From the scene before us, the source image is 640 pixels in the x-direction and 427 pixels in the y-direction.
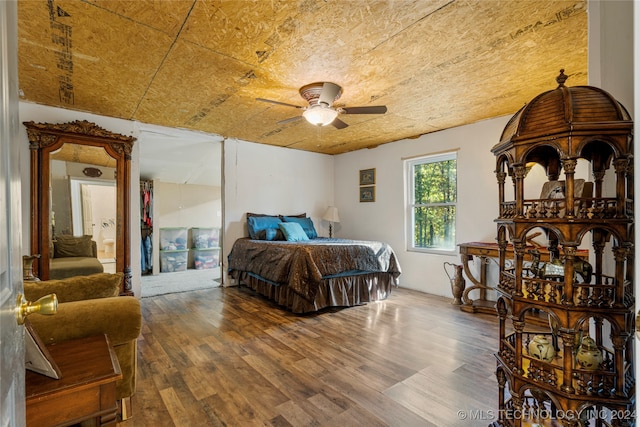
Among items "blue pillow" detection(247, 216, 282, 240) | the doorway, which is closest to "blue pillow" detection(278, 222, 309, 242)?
"blue pillow" detection(247, 216, 282, 240)

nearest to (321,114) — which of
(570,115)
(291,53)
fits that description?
(291,53)

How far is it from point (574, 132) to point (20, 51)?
343 centimetres

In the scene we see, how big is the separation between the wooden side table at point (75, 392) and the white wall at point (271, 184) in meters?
3.48

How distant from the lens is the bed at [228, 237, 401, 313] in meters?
3.33

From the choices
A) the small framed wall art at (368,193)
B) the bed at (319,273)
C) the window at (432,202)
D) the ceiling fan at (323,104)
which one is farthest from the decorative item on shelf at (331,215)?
the ceiling fan at (323,104)

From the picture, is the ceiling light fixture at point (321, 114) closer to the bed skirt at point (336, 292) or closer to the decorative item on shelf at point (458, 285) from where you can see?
the bed skirt at point (336, 292)

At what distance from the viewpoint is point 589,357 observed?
113 cm

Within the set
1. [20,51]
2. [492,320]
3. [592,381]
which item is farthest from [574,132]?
[20,51]

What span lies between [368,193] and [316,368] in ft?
11.7

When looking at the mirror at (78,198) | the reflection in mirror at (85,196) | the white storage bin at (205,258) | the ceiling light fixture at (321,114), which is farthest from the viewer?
the white storage bin at (205,258)

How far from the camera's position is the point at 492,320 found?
10.5 feet

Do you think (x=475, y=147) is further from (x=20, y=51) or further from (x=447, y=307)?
(x=20, y=51)

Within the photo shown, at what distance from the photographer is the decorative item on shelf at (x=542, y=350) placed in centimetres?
124

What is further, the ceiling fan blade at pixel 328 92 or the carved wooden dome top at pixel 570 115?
the ceiling fan blade at pixel 328 92
